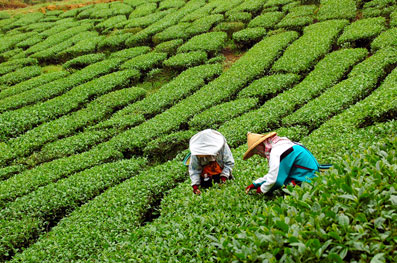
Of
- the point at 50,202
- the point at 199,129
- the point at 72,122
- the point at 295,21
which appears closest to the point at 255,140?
the point at 199,129

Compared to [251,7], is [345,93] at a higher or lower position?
lower

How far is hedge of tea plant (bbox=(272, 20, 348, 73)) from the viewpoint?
16406 mm

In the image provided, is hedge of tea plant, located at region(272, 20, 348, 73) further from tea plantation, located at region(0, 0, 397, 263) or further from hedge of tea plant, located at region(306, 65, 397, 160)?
hedge of tea plant, located at region(306, 65, 397, 160)

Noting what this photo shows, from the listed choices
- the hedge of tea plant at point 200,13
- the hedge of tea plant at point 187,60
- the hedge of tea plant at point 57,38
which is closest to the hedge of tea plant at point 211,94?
the hedge of tea plant at point 187,60

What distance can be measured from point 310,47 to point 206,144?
550 inches

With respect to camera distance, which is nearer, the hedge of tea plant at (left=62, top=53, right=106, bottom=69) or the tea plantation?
the tea plantation

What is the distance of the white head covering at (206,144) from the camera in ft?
20.8

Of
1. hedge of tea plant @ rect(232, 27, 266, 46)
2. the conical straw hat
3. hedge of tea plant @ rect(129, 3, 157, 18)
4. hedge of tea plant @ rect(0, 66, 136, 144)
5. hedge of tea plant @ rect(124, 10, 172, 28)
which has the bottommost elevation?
hedge of tea plant @ rect(0, 66, 136, 144)

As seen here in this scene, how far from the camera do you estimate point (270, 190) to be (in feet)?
17.5

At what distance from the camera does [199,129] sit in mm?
13484

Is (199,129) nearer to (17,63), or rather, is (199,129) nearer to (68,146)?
(68,146)

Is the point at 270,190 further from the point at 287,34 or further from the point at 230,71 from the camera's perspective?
the point at 287,34

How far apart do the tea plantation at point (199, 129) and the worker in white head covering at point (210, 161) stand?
17.3 inches

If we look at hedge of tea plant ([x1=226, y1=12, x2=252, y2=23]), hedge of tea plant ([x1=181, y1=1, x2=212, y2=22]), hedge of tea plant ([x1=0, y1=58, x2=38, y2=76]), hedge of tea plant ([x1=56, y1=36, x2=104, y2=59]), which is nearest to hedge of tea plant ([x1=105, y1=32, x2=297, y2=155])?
hedge of tea plant ([x1=226, y1=12, x2=252, y2=23])
